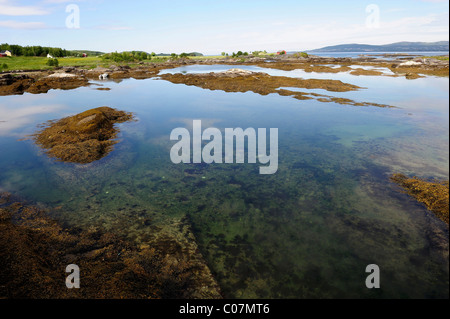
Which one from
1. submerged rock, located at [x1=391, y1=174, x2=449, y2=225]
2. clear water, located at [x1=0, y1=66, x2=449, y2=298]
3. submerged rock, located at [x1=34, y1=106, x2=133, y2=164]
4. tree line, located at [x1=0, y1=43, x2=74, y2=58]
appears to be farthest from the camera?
tree line, located at [x1=0, y1=43, x2=74, y2=58]

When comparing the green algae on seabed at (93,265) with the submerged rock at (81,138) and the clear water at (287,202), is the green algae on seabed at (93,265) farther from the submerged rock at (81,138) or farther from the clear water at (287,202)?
the submerged rock at (81,138)

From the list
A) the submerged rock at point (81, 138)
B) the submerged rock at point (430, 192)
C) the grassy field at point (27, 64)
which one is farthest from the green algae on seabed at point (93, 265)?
the grassy field at point (27, 64)

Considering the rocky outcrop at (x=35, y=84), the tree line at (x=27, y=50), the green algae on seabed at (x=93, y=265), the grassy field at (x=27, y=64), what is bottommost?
the green algae on seabed at (x=93, y=265)

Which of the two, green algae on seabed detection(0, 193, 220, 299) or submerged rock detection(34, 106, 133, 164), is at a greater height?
submerged rock detection(34, 106, 133, 164)

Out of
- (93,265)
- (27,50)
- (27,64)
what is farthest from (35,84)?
(27,50)

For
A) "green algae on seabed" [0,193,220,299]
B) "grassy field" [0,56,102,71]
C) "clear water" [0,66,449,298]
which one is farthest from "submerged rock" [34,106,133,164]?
"grassy field" [0,56,102,71]

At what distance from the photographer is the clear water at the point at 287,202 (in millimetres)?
7340

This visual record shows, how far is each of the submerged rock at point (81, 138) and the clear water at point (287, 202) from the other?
1063 millimetres

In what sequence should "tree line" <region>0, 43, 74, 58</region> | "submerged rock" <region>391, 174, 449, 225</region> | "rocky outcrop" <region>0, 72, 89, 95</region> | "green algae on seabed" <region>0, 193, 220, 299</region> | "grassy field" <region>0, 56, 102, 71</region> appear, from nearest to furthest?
"green algae on seabed" <region>0, 193, 220, 299</region> → "submerged rock" <region>391, 174, 449, 225</region> → "rocky outcrop" <region>0, 72, 89, 95</region> → "grassy field" <region>0, 56, 102, 71</region> → "tree line" <region>0, 43, 74, 58</region>

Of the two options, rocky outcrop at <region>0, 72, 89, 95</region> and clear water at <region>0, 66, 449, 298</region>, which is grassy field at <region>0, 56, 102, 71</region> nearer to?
rocky outcrop at <region>0, 72, 89, 95</region>

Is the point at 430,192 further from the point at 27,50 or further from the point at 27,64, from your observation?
the point at 27,50

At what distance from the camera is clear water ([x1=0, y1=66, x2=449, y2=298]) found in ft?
24.1

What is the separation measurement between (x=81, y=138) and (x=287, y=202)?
55.6 ft

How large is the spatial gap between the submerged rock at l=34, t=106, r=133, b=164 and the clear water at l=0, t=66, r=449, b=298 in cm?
106
